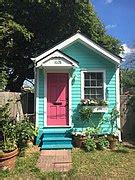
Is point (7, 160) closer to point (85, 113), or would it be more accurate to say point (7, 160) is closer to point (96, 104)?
point (85, 113)

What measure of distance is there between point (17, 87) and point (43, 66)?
10.7m

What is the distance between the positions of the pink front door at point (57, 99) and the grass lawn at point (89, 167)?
2100 millimetres

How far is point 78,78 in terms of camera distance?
39.9 ft

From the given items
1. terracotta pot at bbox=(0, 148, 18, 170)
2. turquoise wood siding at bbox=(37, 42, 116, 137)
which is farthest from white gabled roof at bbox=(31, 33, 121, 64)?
terracotta pot at bbox=(0, 148, 18, 170)

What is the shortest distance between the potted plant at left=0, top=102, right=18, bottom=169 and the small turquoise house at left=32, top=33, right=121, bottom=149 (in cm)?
225

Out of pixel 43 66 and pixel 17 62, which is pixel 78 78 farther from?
pixel 17 62

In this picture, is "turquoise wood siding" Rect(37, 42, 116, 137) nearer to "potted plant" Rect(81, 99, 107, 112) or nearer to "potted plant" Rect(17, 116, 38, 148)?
"potted plant" Rect(81, 99, 107, 112)

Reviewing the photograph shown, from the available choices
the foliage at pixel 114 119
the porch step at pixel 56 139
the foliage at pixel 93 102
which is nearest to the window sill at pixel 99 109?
the foliage at pixel 93 102

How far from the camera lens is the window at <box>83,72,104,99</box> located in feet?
40.1

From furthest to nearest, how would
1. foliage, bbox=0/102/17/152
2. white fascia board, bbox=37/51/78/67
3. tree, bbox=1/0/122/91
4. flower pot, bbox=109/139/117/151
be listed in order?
tree, bbox=1/0/122/91 < white fascia board, bbox=37/51/78/67 < flower pot, bbox=109/139/117/151 < foliage, bbox=0/102/17/152

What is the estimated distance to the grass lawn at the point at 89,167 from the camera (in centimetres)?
768

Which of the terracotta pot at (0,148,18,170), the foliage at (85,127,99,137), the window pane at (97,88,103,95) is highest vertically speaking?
the window pane at (97,88,103,95)

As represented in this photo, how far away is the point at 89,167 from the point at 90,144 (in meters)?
2.08

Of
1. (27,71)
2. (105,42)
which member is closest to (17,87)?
(27,71)
